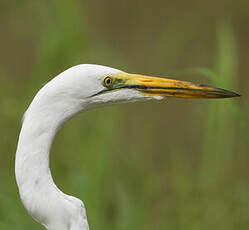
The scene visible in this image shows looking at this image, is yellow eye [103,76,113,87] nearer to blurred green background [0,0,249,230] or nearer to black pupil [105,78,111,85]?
black pupil [105,78,111,85]

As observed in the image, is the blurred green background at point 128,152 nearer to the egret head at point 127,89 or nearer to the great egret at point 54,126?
the egret head at point 127,89

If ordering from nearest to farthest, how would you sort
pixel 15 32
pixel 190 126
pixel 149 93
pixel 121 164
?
pixel 149 93
pixel 121 164
pixel 190 126
pixel 15 32

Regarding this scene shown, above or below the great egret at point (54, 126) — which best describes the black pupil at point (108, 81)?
above

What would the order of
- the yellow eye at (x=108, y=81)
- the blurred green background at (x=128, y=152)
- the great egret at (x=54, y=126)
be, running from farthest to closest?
the blurred green background at (x=128, y=152)
the yellow eye at (x=108, y=81)
the great egret at (x=54, y=126)

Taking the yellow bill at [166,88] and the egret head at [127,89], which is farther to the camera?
the yellow bill at [166,88]

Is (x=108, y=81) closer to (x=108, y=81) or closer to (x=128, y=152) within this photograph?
(x=108, y=81)

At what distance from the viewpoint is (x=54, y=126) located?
6.55 ft

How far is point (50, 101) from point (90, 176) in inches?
68.8

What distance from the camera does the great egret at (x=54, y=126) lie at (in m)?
1.96

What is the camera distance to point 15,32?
569 centimetres

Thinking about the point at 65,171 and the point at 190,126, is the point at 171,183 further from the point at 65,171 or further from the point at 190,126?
the point at 190,126

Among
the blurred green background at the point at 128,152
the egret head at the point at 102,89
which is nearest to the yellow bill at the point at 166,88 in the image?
the egret head at the point at 102,89

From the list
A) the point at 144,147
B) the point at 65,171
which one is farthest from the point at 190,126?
the point at 65,171

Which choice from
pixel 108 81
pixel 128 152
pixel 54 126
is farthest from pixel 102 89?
pixel 128 152
